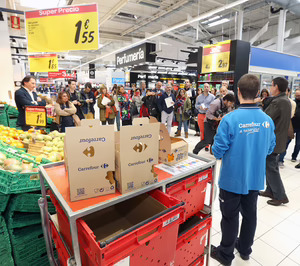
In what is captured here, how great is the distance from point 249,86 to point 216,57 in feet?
20.1

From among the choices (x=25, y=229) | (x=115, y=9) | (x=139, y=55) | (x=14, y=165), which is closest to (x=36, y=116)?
(x=14, y=165)

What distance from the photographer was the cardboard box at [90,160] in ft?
3.86

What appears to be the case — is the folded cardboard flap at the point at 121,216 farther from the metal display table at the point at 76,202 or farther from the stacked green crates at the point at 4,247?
the stacked green crates at the point at 4,247

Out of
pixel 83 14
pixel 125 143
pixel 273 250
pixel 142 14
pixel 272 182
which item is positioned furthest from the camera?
pixel 142 14

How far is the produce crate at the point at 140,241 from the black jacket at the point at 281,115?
2364 mm

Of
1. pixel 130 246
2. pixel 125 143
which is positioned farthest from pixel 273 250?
pixel 125 143

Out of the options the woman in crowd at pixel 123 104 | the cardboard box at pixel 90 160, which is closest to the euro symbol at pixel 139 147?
the cardboard box at pixel 90 160

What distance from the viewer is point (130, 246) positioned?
1.12 m

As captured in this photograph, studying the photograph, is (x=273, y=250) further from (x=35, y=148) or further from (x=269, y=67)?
(x=269, y=67)

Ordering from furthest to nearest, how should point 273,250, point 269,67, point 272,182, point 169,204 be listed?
point 269,67 < point 272,182 < point 273,250 < point 169,204

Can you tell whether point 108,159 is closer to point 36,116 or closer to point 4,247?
point 4,247

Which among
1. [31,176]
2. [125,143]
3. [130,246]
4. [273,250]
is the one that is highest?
[125,143]

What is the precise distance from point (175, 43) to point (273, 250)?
13855 mm

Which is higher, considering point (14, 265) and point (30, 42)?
point (30, 42)
